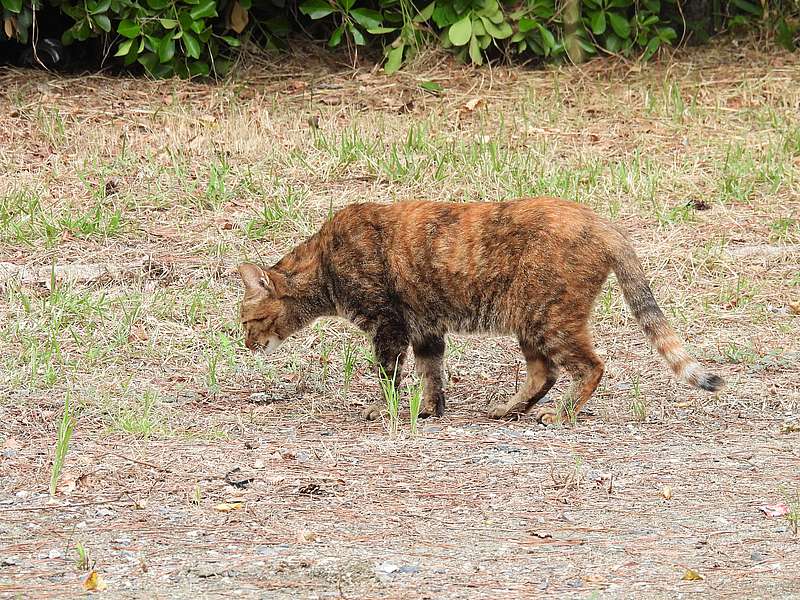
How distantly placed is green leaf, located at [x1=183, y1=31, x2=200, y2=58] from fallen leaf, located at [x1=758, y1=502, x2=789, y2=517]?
703cm

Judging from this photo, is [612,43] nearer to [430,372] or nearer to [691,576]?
[430,372]

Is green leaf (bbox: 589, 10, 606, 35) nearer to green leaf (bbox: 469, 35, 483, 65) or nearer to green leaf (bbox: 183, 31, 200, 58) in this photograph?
green leaf (bbox: 469, 35, 483, 65)

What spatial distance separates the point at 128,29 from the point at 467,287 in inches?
212

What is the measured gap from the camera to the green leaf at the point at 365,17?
427 inches

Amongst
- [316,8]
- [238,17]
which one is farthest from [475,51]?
[238,17]

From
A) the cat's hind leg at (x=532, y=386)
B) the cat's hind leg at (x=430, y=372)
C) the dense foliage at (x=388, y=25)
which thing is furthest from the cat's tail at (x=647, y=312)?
the dense foliage at (x=388, y=25)

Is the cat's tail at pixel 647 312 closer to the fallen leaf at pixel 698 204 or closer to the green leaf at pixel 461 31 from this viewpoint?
the fallen leaf at pixel 698 204

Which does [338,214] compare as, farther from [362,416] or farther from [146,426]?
[146,426]

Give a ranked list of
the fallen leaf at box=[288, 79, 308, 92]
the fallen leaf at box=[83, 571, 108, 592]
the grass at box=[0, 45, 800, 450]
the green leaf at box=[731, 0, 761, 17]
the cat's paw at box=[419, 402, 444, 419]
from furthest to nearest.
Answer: the green leaf at box=[731, 0, 761, 17] → the fallen leaf at box=[288, 79, 308, 92] → the grass at box=[0, 45, 800, 450] → the cat's paw at box=[419, 402, 444, 419] → the fallen leaf at box=[83, 571, 108, 592]

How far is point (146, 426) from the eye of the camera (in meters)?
5.58

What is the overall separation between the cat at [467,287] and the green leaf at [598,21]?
5085 mm

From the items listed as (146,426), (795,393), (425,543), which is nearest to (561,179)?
(795,393)

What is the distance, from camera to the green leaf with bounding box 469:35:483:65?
11.0 m

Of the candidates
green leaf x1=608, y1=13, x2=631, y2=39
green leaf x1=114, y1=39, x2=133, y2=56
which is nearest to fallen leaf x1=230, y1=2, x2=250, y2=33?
green leaf x1=114, y1=39, x2=133, y2=56
